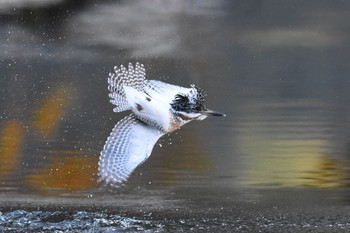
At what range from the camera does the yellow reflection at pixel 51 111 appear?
596cm

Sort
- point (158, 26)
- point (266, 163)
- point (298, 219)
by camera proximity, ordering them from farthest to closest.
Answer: point (158, 26), point (266, 163), point (298, 219)

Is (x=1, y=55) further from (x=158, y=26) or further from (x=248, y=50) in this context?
(x=248, y=50)

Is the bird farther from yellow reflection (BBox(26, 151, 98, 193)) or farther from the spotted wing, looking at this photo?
yellow reflection (BBox(26, 151, 98, 193))

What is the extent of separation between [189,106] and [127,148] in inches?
12.6

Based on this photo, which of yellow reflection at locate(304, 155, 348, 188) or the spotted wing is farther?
yellow reflection at locate(304, 155, 348, 188)

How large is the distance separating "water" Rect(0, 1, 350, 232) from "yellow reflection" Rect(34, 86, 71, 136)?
12mm

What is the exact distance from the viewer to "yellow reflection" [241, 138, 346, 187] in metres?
5.34

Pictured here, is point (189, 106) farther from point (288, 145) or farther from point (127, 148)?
point (288, 145)

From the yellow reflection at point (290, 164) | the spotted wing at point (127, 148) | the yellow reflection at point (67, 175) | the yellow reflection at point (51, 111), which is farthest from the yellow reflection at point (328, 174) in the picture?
the spotted wing at point (127, 148)

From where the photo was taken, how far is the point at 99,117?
6.08m

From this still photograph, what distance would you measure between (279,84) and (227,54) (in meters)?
0.46

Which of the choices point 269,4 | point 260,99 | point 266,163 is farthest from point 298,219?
point 269,4

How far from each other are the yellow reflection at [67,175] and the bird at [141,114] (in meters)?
1.43

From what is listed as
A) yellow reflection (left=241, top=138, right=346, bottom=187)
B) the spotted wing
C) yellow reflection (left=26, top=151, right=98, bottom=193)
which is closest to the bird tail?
the spotted wing
